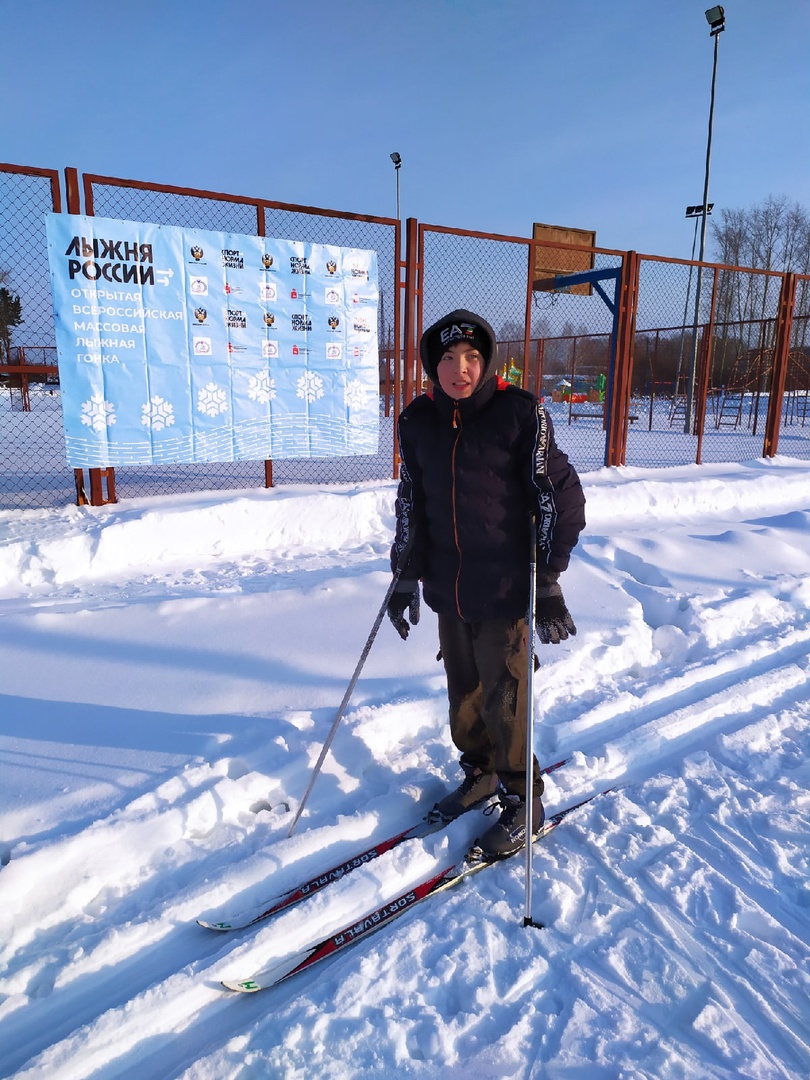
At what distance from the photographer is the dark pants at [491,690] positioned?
2.50 m

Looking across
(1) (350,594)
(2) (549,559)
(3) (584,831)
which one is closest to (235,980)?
(3) (584,831)

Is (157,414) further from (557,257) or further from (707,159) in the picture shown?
(707,159)

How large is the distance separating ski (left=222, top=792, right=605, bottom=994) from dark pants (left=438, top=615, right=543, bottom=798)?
30 cm

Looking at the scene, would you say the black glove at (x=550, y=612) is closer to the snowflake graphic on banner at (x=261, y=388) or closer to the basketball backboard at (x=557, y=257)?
the snowflake graphic on banner at (x=261, y=388)

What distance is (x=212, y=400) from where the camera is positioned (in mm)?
6297

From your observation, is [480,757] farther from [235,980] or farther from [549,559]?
[235,980]

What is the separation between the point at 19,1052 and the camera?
5.80 feet

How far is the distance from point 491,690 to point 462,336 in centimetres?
127

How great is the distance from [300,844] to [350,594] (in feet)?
7.53

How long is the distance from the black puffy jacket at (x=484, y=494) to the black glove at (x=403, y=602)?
0.30 feet

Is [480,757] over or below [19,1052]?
over

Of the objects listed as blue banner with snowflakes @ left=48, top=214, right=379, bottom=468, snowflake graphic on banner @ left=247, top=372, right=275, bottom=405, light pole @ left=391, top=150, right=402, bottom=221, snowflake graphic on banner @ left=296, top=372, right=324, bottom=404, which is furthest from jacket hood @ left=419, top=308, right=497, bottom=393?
light pole @ left=391, top=150, right=402, bottom=221

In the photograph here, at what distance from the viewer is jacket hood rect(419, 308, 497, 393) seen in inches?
87.9

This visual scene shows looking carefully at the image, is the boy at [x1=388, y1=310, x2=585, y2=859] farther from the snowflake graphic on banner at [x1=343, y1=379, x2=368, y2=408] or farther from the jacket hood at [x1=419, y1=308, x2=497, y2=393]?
the snowflake graphic on banner at [x1=343, y1=379, x2=368, y2=408]
